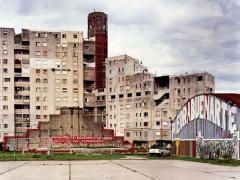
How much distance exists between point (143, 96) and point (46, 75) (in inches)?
1195

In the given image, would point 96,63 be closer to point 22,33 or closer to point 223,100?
point 22,33

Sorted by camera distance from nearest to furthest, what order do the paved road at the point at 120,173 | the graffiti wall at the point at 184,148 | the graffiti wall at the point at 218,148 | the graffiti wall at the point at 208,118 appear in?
the paved road at the point at 120,173 < the graffiti wall at the point at 218,148 < the graffiti wall at the point at 208,118 < the graffiti wall at the point at 184,148

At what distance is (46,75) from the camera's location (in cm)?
11912

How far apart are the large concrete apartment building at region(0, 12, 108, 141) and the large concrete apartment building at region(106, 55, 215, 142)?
229 inches

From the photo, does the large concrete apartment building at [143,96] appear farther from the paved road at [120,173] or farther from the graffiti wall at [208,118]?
the paved road at [120,173]

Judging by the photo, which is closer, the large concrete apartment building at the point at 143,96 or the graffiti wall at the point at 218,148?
the graffiti wall at the point at 218,148

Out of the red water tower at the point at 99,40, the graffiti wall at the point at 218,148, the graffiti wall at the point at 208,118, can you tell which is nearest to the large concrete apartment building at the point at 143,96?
the red water tower at the point at 99,40

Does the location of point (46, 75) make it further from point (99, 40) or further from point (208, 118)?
point (208, 118)

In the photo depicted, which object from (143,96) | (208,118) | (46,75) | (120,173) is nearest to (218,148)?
(208,118)

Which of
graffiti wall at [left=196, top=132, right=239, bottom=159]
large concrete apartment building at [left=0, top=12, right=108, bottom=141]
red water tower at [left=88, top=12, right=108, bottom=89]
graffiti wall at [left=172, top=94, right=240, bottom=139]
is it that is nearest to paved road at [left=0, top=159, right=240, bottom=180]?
graffiti wall at [left=196, top=132, right=239, bottom=159]

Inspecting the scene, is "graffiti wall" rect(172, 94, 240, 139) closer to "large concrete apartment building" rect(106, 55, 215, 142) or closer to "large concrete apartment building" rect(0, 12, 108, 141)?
"large concrete apartment building" rect(106, 55, 215, 142)

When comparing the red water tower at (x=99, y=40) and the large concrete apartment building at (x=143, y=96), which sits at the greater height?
the red water tower at (x=99, y=40)

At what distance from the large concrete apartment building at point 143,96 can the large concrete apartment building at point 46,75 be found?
19.1ft

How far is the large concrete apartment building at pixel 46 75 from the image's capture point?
114m
